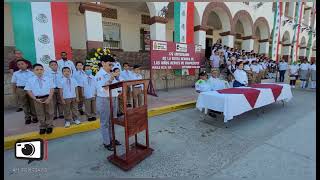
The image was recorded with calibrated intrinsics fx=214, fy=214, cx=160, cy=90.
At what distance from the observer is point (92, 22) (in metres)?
7.41

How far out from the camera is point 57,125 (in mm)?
4582

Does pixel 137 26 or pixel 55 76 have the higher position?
pixel 137 26

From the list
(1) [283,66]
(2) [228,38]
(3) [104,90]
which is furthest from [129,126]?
(1) [283,66]

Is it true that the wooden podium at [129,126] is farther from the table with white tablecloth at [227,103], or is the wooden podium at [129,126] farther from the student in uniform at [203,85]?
the student in uniform at [203,85]

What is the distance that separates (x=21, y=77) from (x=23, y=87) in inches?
9.7

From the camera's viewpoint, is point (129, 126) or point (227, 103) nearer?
point (129, 126)

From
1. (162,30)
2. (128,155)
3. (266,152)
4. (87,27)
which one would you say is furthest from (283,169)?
(162,30)

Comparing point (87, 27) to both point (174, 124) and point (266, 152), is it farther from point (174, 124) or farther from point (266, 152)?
point (266, 152)

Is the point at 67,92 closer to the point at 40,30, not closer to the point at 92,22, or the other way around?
the point at 40,30

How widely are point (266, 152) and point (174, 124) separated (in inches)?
83.8

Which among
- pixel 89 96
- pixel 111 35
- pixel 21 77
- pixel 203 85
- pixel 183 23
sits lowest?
pixel 89 96

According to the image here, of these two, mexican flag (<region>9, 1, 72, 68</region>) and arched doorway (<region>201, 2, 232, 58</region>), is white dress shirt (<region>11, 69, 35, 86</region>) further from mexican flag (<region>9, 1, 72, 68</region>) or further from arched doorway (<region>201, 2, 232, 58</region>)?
arched doorway (<region>201, 2, 232, 58</region>)

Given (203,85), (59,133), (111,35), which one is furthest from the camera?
(111,35)

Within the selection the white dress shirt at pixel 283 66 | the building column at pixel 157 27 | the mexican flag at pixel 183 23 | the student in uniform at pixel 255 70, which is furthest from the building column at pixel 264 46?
the building column at pixel 157 27
